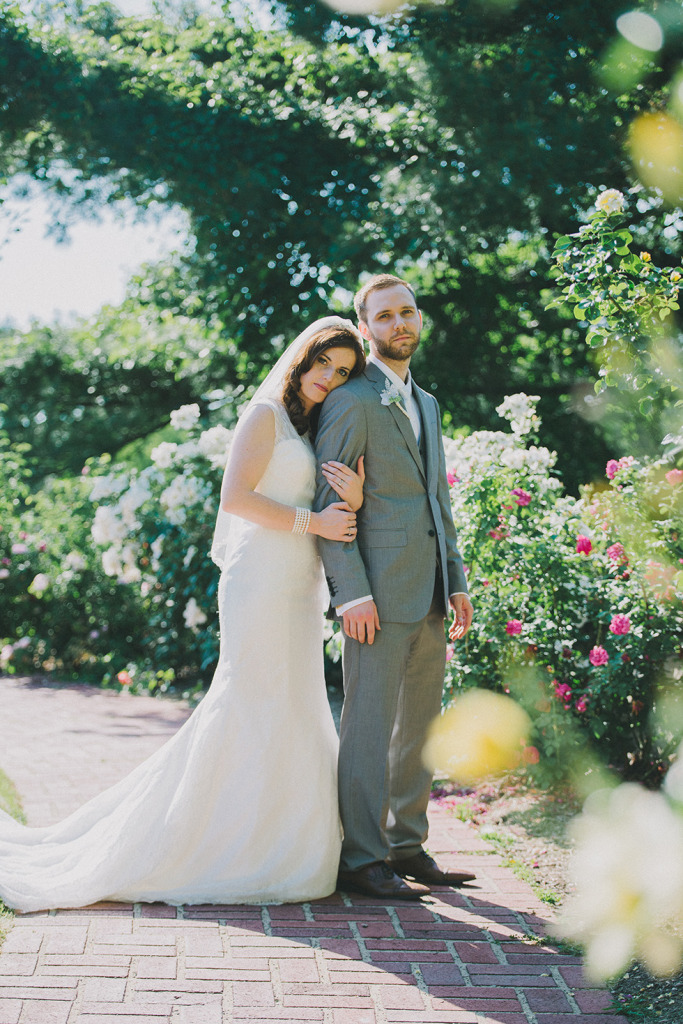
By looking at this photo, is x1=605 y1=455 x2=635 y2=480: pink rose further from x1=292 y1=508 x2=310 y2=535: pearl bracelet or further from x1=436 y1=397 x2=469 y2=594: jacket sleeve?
x1=292 y1=508 x2=310 y2=535: pearl bracelet

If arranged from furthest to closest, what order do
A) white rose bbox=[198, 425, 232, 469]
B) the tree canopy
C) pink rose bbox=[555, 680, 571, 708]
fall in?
1. the tree canopy
2. white rose bbox=[198, 425, 232, 469]
3. pink rose bbox=[555, 680, 571, 708]

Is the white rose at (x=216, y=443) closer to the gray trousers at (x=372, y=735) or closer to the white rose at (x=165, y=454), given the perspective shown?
the white rose at (x=165, y=454)

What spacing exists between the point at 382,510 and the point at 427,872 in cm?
130

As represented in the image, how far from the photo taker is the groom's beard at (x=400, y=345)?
3256 millimetres

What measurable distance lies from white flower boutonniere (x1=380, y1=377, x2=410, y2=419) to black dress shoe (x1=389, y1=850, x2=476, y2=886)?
158 centimetres

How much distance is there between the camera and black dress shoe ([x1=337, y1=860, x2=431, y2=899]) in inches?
122

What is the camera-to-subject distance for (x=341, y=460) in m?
3.13

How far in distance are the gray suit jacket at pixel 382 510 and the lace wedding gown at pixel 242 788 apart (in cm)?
16

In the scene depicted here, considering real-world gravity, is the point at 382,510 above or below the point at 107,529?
above

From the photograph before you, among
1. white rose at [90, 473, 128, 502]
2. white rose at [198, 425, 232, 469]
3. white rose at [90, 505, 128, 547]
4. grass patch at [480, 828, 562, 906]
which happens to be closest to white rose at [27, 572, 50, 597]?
white rose at [90, 473, 128, 502]

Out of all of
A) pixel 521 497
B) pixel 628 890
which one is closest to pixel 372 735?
pixel 628 890

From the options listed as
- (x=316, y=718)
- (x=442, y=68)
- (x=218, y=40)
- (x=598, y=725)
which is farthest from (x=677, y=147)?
(x=316, y=718)

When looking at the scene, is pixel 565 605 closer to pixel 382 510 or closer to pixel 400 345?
pixel 382 510

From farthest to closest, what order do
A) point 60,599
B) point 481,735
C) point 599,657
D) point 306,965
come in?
1. point 60,599
2. point 481,735
3. point 599,657
4. point 306,965
